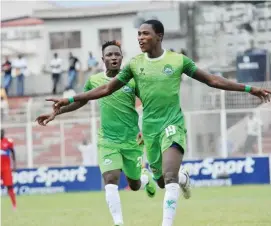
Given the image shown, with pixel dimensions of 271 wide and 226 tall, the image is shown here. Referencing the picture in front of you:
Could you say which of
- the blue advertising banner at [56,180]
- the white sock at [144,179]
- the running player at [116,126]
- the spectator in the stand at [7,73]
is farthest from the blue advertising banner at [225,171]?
the running player at [116,126]

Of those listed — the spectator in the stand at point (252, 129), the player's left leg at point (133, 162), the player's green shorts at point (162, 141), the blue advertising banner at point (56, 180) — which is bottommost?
the blue advertising banner at point (56, 180)

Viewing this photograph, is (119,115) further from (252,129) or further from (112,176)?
(252,129)

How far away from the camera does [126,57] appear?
54.9m

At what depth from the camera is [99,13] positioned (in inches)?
2267

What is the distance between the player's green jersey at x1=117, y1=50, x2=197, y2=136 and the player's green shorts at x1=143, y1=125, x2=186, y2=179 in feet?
0.23

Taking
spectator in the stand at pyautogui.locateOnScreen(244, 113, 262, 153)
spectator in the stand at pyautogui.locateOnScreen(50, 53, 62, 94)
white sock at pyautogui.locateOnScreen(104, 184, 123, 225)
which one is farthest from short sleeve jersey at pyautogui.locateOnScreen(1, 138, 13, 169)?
spectator in the stand at pyautogui.locateOnScreen(50, 53, 62, 94)

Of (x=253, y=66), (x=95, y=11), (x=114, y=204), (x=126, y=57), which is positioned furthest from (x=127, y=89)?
(x=95, y=11)

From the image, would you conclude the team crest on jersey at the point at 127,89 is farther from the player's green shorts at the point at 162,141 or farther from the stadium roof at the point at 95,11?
the stadium roof at the point at 95,11

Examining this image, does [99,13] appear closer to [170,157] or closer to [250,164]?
[250,164]

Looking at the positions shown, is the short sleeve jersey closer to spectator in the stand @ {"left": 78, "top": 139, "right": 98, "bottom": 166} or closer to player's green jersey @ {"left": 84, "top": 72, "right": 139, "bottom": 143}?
spectator in the stand @ {"left": 78, "top": 139, "right": 98, "bottom": 166}

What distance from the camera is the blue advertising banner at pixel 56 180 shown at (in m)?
33.1

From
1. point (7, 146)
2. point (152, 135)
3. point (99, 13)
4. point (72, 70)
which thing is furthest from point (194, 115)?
point (99, 13)

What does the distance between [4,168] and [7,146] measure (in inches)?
22.0

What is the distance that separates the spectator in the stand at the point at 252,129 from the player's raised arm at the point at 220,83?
20.1 meters
